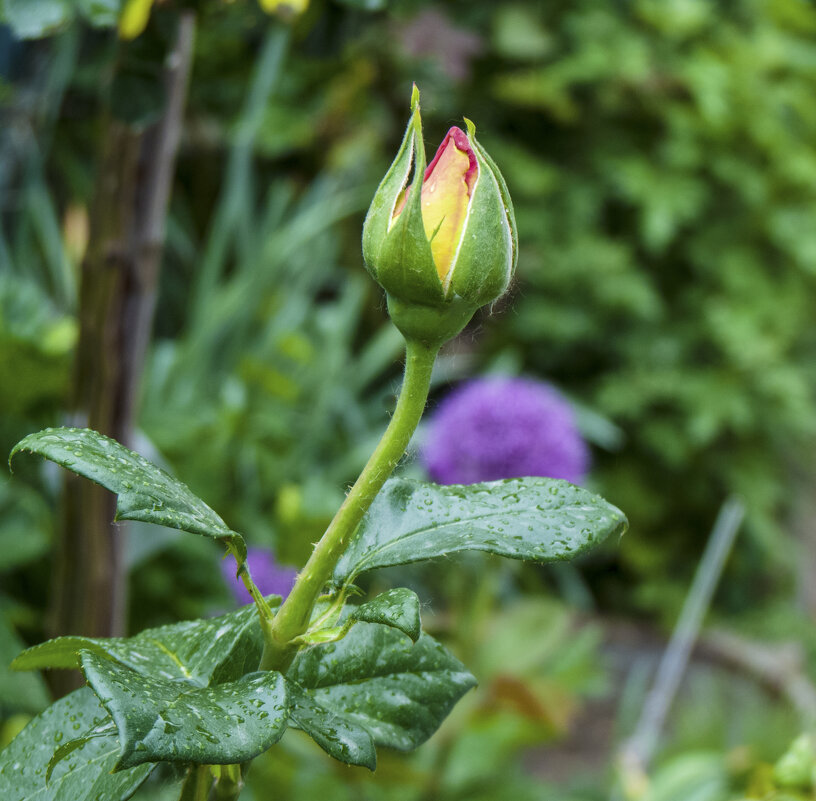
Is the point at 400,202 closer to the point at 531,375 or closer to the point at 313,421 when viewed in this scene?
the point at 313,421

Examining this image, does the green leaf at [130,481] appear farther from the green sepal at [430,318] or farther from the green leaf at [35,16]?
the green leaf at [35,16]

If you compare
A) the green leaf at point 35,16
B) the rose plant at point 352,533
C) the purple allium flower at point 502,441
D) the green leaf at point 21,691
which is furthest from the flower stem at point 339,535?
the purple allium flower at point 502,441

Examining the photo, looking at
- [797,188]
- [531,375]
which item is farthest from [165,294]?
[797,188]

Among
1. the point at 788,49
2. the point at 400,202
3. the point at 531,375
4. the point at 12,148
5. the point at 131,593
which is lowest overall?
the point at 531,375

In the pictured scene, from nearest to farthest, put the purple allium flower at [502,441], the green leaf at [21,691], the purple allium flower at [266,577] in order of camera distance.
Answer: the green leaf at [21,691] < the purple allium flower at [266,577] < the purple allium flower at [502,441]

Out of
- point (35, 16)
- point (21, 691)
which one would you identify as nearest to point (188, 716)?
point (35, 16)

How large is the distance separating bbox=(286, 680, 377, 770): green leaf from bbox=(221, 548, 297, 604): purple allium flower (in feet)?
1.50

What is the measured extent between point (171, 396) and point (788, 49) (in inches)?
64.1

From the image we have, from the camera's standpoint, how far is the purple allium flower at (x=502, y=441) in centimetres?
87

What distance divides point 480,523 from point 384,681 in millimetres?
55

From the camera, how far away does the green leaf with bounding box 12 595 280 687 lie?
7.3 inches

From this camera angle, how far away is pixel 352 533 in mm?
183

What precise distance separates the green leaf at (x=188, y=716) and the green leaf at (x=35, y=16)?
230 mm

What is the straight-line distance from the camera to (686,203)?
1.94 metres
